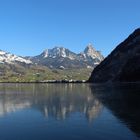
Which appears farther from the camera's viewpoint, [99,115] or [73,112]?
[73,112]

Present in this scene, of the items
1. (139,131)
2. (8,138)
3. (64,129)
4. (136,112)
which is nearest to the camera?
(8,138)

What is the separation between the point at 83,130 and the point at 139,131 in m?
9.72

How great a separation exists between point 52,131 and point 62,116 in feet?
71.4

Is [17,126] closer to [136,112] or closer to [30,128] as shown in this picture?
[30,128]

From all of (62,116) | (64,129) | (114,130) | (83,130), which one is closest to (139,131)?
(114,130)

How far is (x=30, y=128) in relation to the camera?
198 feet

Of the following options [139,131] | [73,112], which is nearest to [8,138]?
[139,131]

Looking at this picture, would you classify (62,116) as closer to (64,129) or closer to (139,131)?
(64,129)

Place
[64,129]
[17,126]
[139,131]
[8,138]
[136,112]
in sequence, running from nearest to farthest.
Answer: [8,138], [139,131], [64,129], [17,126], [136,112]

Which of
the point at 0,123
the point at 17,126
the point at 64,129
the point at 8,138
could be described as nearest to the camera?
the point at 8,138

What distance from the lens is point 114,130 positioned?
185 ft

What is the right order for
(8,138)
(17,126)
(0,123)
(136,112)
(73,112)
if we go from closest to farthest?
(8,138) → (17,126) → (0,123) → (136,112) → (73,112)

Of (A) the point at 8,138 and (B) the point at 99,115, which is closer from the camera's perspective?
(A) the point at 8,138

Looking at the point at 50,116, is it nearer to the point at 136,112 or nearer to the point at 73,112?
the point at 73,112
